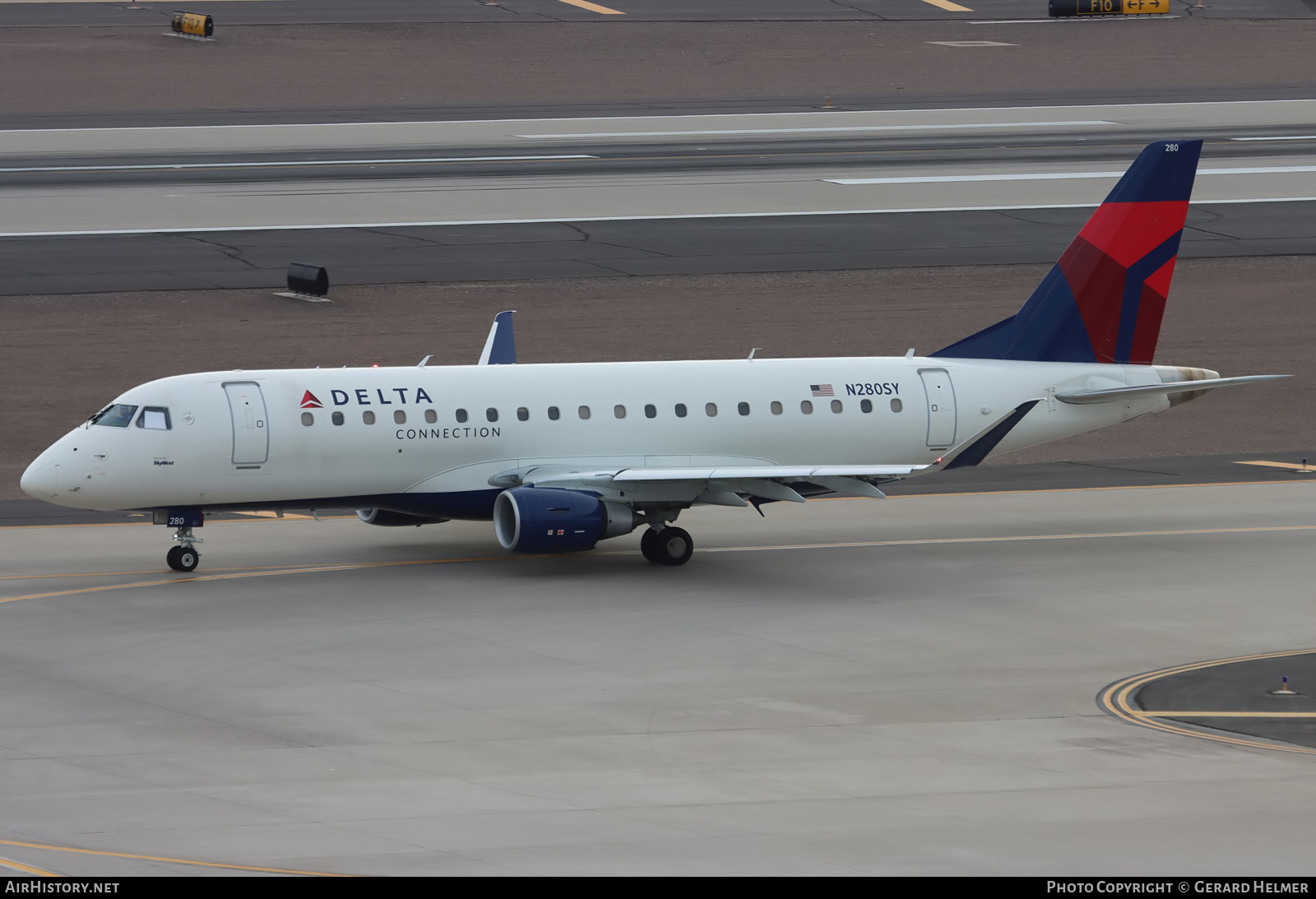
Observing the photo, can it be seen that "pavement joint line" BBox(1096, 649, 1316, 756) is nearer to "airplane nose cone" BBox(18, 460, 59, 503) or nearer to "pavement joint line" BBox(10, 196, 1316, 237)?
"airplane nose cone" BBox(18, 460, 59, 503)

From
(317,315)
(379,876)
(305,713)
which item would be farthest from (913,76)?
(379,876)

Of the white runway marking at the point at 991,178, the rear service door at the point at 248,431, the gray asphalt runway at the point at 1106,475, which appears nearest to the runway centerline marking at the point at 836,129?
the white runway marking at the point at 991,178

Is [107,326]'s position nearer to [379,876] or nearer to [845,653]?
[845,653]

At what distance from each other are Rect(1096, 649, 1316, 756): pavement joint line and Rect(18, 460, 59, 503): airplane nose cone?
1936 centimetres

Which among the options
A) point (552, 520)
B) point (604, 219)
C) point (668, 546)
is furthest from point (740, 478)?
point (604, 219)

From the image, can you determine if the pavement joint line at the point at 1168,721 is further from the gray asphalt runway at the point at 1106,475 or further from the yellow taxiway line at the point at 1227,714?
the gray asphalt runway at the point at 1106,475

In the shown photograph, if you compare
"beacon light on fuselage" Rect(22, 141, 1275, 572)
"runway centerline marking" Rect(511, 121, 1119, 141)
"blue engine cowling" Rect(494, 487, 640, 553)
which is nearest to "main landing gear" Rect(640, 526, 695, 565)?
"beacon light on fuselage" Rect(22, 141, 1275, 572)

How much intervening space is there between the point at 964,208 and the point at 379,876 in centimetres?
5624

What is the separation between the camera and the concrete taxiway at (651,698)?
69.6 ft

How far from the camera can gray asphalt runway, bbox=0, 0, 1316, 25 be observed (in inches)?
4264

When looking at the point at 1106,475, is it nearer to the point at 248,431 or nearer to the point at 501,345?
the point at 501,345

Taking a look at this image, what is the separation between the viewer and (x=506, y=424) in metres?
36.8

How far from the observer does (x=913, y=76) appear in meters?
105

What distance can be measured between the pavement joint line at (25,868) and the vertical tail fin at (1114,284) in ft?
83.4
